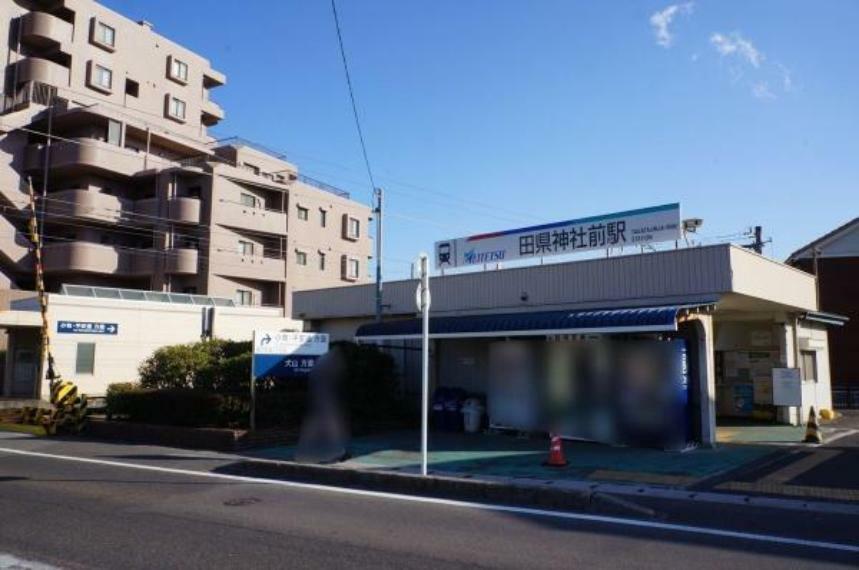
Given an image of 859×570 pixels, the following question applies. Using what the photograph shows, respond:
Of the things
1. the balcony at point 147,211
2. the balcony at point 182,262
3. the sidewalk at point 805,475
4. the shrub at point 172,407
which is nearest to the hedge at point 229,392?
the shrub at point 172,407

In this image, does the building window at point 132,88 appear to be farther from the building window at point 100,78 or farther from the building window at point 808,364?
the building window at point 808,364

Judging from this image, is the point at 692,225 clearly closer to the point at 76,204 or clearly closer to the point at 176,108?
the point at 76,204

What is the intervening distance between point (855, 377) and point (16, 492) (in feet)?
110

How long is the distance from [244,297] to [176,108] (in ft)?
52.4

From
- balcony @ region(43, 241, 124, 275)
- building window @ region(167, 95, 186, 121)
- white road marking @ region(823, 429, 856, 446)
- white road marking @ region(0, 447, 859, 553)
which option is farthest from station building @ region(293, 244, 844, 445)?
building window @ region(167, 95, 186, 121)

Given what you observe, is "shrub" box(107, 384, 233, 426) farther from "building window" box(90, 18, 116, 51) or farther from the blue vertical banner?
"building window" box(90, 18, 116, 51)

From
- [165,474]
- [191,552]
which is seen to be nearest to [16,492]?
[165,474]

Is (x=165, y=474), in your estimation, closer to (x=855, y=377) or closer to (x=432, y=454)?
(x=432, y=454)

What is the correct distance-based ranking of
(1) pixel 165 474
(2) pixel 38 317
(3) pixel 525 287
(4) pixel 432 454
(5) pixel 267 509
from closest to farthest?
1. (5) pixel 267 509
2. (1) pixel 165 474
3. (4) pixel 432 454
4. (3) pixel 525 287
5. (2) pixel 38 317

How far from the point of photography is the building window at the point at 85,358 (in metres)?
29.8

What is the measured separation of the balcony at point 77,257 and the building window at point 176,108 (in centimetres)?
1300

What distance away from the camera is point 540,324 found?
16094mm

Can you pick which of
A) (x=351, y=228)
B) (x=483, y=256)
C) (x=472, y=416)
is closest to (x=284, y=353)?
(x=472, y=416)

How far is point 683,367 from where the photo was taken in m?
15.0
